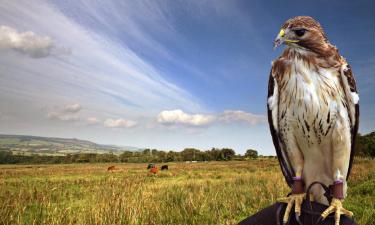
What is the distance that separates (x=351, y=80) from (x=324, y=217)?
1.30 m

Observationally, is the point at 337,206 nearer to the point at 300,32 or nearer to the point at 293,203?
the point at 293,203

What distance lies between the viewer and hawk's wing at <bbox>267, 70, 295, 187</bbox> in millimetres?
2967

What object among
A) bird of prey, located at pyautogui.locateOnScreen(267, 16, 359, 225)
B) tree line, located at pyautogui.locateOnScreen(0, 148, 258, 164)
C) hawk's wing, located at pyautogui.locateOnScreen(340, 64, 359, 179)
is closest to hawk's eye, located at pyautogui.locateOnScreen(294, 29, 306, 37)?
bird of prey, located at pyautogui.locateOnScreen(267, 16, 359, 225)

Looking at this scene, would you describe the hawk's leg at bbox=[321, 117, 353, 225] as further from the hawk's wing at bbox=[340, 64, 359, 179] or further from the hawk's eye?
the hawk's eye

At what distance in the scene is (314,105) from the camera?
258cm

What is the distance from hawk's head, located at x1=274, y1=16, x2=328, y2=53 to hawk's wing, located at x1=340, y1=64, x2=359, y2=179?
30cm

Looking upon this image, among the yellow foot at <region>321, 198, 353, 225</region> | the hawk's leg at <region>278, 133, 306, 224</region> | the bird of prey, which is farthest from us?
the bird of prey

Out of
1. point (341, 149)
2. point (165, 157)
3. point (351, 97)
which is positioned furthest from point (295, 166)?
point (165, 157)

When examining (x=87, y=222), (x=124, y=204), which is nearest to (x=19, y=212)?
(x=87, y=222)

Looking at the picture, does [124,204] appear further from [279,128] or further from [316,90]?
[316,90]

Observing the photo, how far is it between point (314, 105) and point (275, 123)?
1.68 feet

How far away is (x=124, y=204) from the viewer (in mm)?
5840

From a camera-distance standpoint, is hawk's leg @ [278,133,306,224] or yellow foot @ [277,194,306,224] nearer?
yellow foot @ [277,194,306,224]

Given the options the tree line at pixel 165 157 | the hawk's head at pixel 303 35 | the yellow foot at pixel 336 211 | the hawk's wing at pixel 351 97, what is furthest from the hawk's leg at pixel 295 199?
the tree line at pixel 165 157
